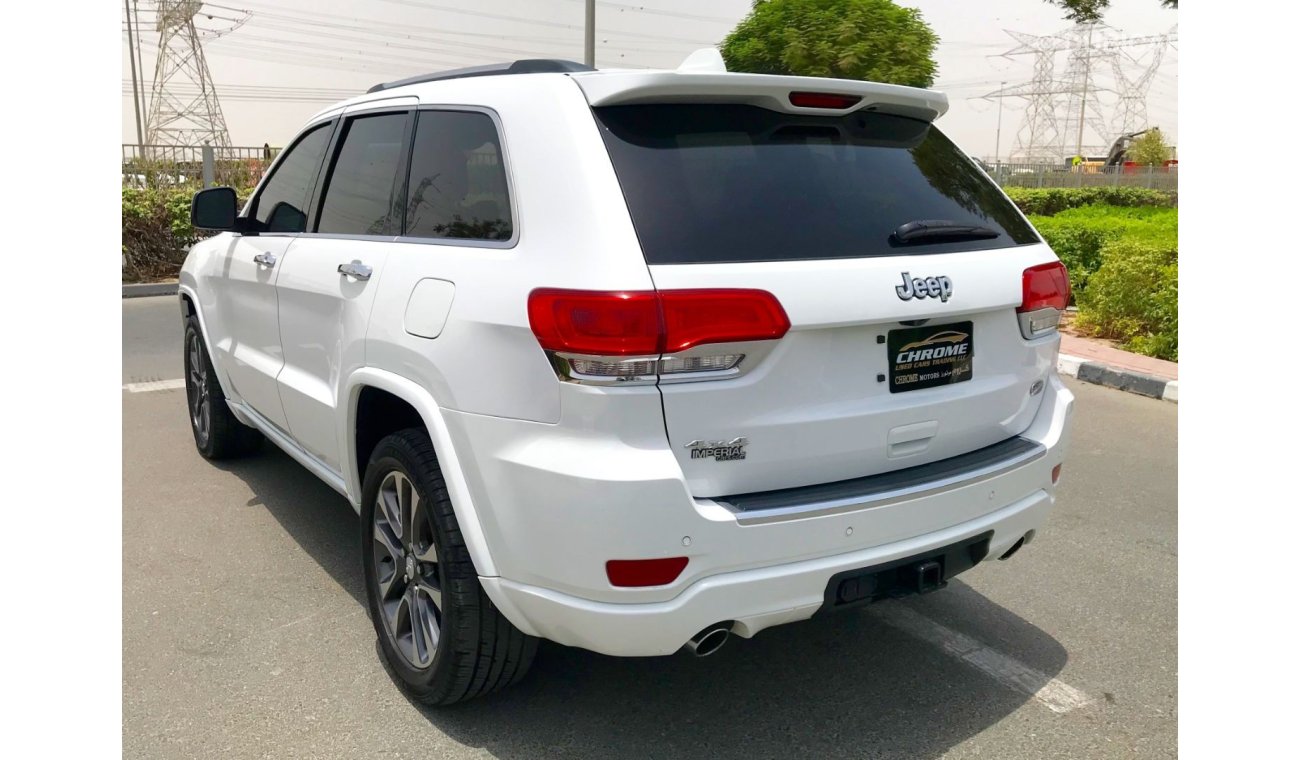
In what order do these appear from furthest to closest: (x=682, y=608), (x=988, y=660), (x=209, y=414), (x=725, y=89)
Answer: (x=209, y=414) → (x=988, y=660) → (x=725, y=89) → (x=682, y=608)

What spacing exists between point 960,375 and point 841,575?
69 centimetres

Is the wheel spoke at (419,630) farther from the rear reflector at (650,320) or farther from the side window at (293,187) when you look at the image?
the side window at (293,187)

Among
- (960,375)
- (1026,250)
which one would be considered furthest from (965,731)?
(1026,250)

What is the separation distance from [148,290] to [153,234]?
1163 mm

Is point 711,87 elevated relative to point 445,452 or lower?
elevated

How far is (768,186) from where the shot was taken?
263 cm

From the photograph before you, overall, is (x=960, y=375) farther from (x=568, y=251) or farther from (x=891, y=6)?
(x=891, y=6)

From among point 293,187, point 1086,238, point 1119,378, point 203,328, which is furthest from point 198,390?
point 1086,238

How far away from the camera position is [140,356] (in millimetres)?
8727

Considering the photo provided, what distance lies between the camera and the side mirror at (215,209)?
4.21m

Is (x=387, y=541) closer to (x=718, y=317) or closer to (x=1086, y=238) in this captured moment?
(x=718, y=317)

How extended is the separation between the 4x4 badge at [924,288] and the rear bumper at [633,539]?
51 cm

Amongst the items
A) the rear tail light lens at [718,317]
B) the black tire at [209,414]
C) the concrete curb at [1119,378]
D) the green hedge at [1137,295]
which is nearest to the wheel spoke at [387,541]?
the rear tail light lens at [718,317]

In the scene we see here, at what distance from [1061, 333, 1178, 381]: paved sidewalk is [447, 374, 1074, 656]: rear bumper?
6.05m
